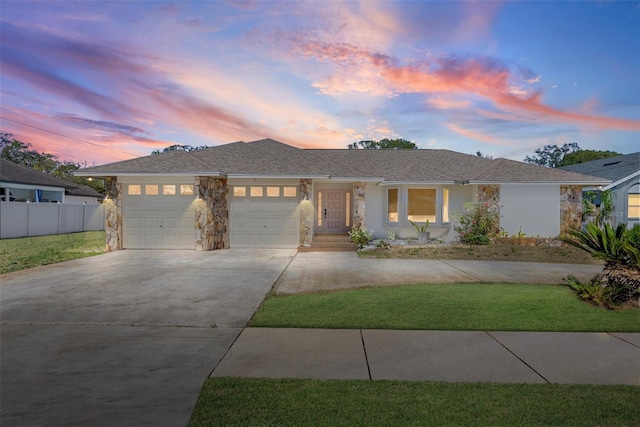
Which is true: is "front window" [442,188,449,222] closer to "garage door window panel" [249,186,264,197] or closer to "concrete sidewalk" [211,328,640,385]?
"garage door window panel" [249,186,264,197]

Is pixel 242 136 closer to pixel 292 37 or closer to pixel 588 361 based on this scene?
pixel 292 37

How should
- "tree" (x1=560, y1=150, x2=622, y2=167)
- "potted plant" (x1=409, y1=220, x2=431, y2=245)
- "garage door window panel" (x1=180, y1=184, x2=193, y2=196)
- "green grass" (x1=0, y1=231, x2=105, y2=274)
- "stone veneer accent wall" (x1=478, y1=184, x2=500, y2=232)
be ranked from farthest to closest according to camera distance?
"tree" (x1=560, y1=150, x2=622, y2=167), "stone veneer accent wall" (x1=478, y1=184, x2=500, y2=232), "potted plant" (x1=409, y1=220, x2=431, y2=245), "garage door window panel" (x1=180, y1=184, x2=193, y2=196), "green grass" (x1=0, y1=231, x2=105, y2=274)

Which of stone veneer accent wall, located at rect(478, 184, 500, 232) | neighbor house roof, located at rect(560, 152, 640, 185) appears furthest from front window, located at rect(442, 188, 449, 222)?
neighbor house roof, located at rect(560, 152, 640, 185)

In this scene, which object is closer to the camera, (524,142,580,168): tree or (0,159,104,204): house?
(0,159,104,204): house

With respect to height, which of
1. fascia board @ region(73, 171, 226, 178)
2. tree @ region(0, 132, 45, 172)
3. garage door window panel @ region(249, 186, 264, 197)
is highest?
tree @ region(0, 132, 45, 172)

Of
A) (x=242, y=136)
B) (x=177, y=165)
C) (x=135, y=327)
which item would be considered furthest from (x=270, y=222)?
(x=242, y=136)

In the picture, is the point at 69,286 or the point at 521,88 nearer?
the point at 69,286

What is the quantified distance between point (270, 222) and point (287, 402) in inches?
504

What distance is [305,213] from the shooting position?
1534 cm

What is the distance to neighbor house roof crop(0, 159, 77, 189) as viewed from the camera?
25009 millimetres

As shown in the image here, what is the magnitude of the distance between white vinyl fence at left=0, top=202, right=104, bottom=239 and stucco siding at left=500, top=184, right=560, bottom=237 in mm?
24995

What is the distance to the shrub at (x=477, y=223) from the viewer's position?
14760 millimetres

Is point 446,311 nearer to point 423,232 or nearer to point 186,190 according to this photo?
point 423,232

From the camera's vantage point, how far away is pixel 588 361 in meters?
4.22
